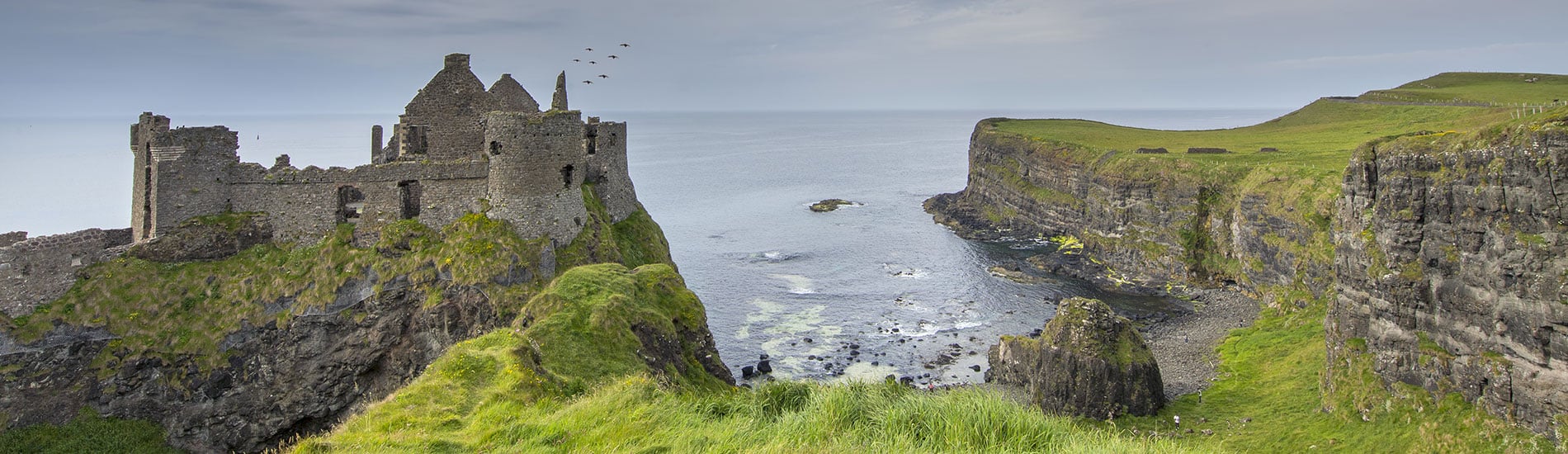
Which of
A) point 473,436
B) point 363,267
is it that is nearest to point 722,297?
point 363,267

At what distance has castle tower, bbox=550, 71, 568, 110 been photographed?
143ft

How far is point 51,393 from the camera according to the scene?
30.7 m

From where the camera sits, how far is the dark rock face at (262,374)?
1211 inches

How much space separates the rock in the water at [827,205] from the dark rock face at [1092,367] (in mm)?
84515

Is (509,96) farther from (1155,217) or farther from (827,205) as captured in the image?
(827,205)

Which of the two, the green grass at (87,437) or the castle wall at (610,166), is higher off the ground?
the castle wall at (610,166)

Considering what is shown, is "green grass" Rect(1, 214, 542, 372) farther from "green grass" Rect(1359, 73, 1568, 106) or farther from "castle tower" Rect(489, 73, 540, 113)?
"green grass" Rect(1359, 73, 1568, 106)

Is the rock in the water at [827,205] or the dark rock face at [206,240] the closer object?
the dark rock face at [206,240]

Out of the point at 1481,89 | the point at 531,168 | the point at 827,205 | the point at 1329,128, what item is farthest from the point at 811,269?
the point at 1481,89

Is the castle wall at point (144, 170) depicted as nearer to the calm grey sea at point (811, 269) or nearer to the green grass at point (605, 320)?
the green grass at point (605, 320)

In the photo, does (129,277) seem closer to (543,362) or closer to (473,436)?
(543,362)

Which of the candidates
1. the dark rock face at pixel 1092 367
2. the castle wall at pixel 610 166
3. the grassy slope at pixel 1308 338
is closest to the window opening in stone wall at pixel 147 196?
the castle wall at pixel 610 166

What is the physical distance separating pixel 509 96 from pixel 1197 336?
49.2 meters

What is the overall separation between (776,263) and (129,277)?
62100mm
